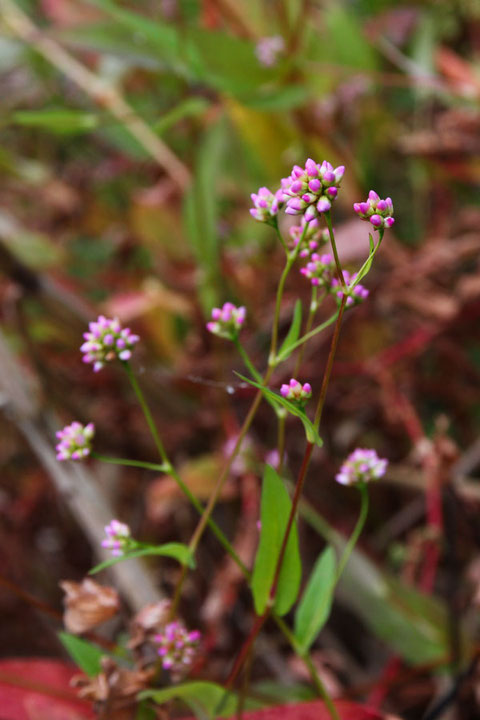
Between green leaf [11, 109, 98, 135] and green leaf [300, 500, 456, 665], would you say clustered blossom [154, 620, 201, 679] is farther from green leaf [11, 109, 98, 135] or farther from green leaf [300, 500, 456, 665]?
green leaf [11, 109, 98, 135]

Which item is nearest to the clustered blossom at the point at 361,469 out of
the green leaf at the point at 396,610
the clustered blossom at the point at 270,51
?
the green leaf at the point at 396,610

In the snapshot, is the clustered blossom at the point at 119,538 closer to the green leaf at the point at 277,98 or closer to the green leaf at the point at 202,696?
the green leaf at the point at 202,696

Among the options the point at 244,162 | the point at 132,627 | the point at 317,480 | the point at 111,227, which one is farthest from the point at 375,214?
the point at 111,227

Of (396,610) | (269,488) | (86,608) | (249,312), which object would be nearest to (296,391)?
(269,488)

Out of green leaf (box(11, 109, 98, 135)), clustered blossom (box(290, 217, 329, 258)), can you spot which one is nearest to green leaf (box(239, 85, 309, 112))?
green leaf (box(11, 109, 98, 135))

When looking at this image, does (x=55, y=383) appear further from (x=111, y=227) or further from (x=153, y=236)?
(x=111, y=227)

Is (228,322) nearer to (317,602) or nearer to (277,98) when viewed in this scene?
(317,602)
